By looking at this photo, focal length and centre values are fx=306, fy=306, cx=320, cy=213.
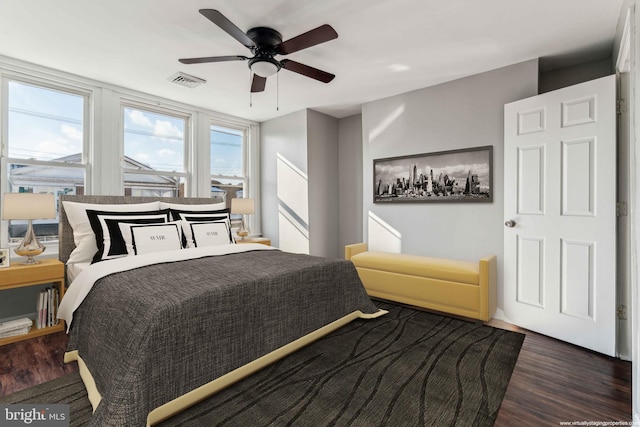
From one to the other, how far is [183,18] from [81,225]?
2.00 m

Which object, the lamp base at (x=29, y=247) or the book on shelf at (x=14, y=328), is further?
the lamp base at (x=29, y=247)

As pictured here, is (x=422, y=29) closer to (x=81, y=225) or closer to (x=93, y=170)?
(x=81, y=225)

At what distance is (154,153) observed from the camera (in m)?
4.08

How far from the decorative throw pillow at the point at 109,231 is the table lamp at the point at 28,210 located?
0.32 m

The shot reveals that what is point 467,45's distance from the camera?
8.79 ft

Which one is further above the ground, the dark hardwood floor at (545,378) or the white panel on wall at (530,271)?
the white panel on wall at (530,271)

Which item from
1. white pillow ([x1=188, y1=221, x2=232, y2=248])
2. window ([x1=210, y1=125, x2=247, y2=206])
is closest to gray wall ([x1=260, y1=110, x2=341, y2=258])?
window ([x1=210, y1=125, x2=247, y2=206])

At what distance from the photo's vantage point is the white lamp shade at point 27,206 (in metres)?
2.50

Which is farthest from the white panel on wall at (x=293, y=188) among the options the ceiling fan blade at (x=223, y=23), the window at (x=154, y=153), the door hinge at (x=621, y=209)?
the door hinge at (x=621, y=209)

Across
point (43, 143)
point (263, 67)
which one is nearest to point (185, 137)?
point (43, 143)

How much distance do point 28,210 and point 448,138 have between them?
13.3 ft

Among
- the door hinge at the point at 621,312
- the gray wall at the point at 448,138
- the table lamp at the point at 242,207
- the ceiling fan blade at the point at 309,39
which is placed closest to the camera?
the ceiling fan blade at the point at 309,39

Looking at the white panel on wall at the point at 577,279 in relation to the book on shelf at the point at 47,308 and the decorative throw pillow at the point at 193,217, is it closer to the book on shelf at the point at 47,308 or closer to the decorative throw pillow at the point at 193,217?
the decorative throw pillow at the point at 193,217

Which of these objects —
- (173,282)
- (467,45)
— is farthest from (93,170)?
(467,45)
